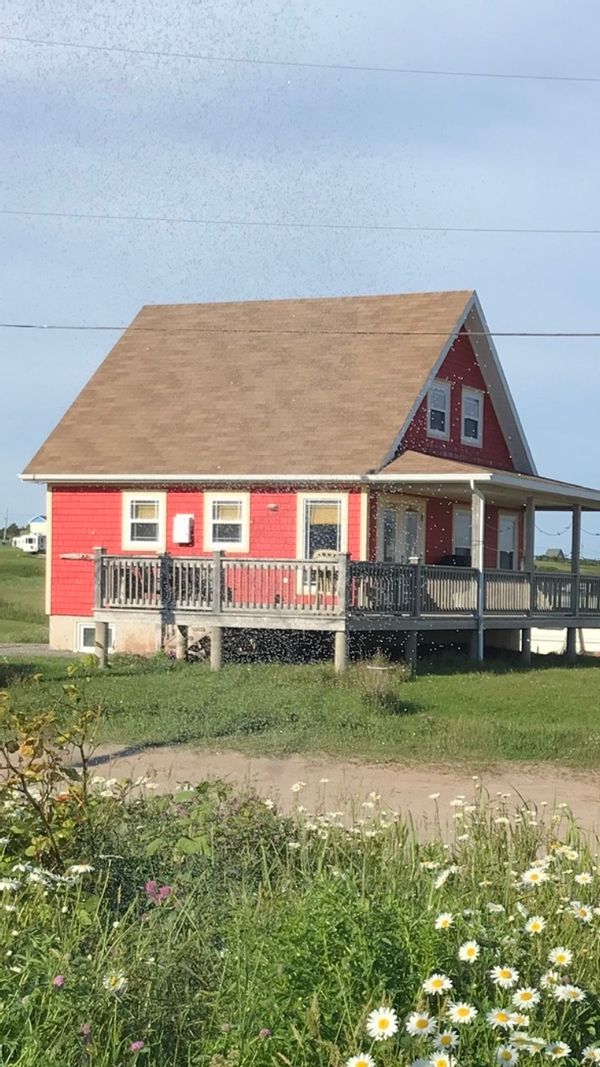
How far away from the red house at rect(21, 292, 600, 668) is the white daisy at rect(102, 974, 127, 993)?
1844 cm

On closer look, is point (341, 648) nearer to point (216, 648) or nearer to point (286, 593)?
point (286, 593)

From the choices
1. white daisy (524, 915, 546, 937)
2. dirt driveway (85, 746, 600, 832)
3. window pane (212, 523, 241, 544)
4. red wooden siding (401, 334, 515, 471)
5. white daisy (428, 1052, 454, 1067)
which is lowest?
dirt driveway (85, 746, 600, 832)

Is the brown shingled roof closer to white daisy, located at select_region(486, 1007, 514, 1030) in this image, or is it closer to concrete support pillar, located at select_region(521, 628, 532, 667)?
concrete support pillar, located at select_region(521, 628, 532, 667)

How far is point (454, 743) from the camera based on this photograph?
587 inches

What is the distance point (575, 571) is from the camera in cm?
3123

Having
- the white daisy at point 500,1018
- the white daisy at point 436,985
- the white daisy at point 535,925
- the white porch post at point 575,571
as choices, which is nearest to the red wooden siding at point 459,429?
the white porch post at point 575,571

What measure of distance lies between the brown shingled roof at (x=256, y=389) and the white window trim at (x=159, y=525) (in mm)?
704

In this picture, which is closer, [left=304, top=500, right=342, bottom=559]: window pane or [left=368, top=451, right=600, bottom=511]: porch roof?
[left=368, top=451, right=600, bottom=511]: porch roof

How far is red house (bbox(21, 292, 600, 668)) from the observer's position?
974 inches

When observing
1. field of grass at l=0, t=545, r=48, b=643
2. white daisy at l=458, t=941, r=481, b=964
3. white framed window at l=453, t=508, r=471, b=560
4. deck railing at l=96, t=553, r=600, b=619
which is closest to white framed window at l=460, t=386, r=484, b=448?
white framed window at l=453, t=508, r=471, b=560

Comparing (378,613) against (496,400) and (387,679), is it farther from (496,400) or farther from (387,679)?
(496,400)

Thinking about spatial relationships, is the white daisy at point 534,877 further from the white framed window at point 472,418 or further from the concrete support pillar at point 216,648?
the white framed window at point 472,418

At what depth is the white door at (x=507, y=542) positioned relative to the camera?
33.1m

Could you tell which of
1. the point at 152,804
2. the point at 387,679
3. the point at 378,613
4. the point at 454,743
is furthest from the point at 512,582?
the point at 152,804
